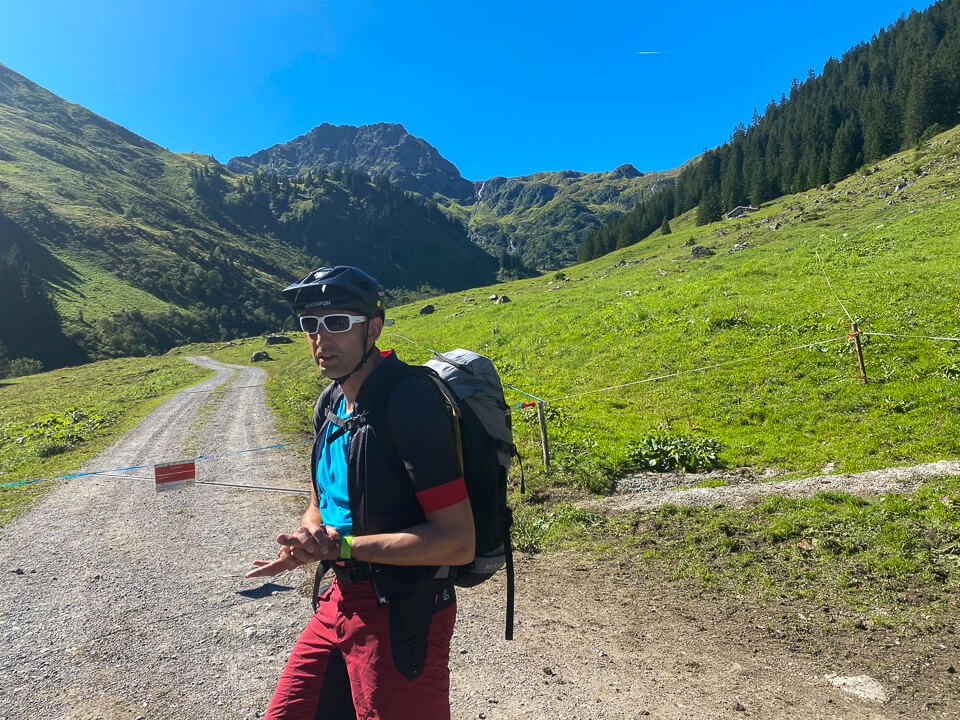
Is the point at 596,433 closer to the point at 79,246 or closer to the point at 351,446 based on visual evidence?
the point at 351,446

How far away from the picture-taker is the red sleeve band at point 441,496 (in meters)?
2.26

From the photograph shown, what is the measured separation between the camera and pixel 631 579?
6.58 m

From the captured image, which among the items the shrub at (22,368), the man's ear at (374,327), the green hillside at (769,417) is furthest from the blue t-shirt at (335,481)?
the shrub at (22,368)

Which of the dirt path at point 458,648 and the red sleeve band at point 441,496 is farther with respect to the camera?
the dirt path at point 458,648

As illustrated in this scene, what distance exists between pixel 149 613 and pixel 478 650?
15.0 ft

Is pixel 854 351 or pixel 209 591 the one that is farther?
pixel 854 351

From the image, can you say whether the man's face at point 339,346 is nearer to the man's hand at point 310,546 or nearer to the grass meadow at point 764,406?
the man's hand at point 310,546

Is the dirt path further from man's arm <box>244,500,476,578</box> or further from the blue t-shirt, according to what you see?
man's arm <box>244,500,476,578</box>

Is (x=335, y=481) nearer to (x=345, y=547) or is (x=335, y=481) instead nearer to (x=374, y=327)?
(x=345, y=547)

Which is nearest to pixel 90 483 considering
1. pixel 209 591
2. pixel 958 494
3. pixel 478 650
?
pixel 209 591

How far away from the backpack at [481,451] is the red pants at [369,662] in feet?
0.76

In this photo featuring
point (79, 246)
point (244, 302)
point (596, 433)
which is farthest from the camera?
point (244, 302)

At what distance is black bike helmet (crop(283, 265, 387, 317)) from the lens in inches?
111

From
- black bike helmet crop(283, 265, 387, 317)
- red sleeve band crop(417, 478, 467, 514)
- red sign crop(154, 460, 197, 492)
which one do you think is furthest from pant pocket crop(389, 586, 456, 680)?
red sign crop(154, 460, 197, 492)
